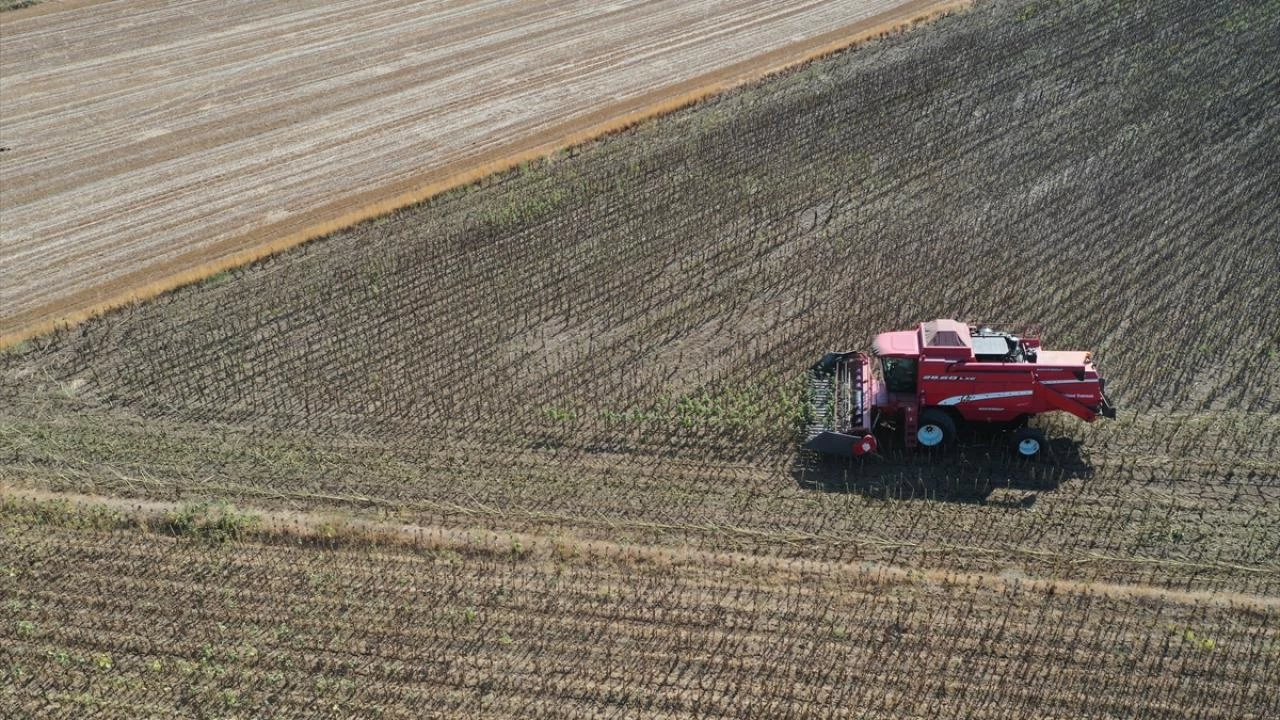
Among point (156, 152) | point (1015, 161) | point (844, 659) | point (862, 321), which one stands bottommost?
point (844, 659)

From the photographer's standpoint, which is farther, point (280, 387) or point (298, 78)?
point (298, 78)

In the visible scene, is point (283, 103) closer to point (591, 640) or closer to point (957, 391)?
point (957, 391)

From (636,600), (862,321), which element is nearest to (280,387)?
(636,600)

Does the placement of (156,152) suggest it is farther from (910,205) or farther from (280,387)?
(910,205)

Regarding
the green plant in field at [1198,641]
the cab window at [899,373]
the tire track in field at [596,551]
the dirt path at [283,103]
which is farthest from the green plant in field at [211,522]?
the green plant in field at [1198,641]

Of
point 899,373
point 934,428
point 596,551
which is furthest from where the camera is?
point 899,373

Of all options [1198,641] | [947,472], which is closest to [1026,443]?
[947,472]

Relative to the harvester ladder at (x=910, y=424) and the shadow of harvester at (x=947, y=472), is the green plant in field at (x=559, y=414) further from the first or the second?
the harvester ladder at (x=910, y=424)
